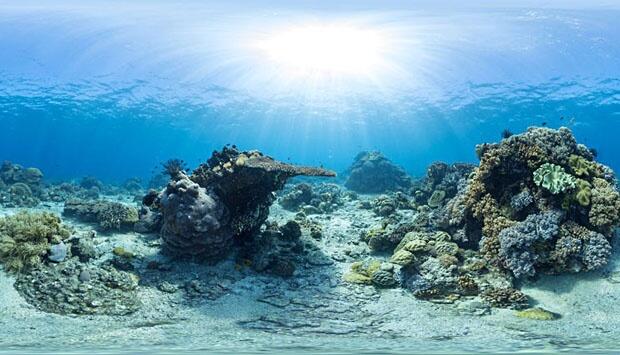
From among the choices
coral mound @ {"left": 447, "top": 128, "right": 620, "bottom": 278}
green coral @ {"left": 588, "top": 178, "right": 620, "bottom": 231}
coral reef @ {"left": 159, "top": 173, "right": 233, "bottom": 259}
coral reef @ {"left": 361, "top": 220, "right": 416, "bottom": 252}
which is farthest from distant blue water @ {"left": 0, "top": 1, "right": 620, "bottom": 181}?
green coral @ {"left": 588, "top": 178, "right": 620, "bottom": 231}

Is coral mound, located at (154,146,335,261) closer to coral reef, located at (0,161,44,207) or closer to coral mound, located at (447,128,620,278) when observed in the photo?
coral mound, located at (447,128,620,278)

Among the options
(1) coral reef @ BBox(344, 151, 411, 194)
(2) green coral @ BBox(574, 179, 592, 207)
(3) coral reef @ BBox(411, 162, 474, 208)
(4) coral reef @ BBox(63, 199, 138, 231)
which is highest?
(1) coral reef @ BBox(344, 151, 411, 194)

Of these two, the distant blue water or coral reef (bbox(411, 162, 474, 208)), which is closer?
coral reef (bbox(411, 162, 474, 208))

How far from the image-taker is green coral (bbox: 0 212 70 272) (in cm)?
915

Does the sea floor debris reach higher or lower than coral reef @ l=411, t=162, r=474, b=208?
lower

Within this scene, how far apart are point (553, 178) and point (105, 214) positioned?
1215cm

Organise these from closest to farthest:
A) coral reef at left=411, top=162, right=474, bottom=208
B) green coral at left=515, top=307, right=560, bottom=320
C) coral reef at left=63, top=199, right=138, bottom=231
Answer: green coral at left=515, top=307, right=560, bottom=320 → coral reef at left=63, top=199, right=138, bottom=231 → coral reef at left=411, top=162, right=474, bottom=208

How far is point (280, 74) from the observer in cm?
5319

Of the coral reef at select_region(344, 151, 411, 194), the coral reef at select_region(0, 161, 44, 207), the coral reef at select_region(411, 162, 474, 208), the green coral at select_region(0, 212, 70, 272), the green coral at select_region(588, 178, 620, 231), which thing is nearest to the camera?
the green coral at select_region(0, 212, 70, 272)

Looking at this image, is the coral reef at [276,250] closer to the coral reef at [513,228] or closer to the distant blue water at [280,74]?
the coral reef at [513,228]

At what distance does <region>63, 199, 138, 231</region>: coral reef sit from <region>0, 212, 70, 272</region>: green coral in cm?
213

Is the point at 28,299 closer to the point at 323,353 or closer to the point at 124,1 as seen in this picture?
the point at 323,353

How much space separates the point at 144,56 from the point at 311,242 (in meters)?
40.2

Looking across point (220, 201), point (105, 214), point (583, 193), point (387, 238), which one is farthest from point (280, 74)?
point (583, 193)
